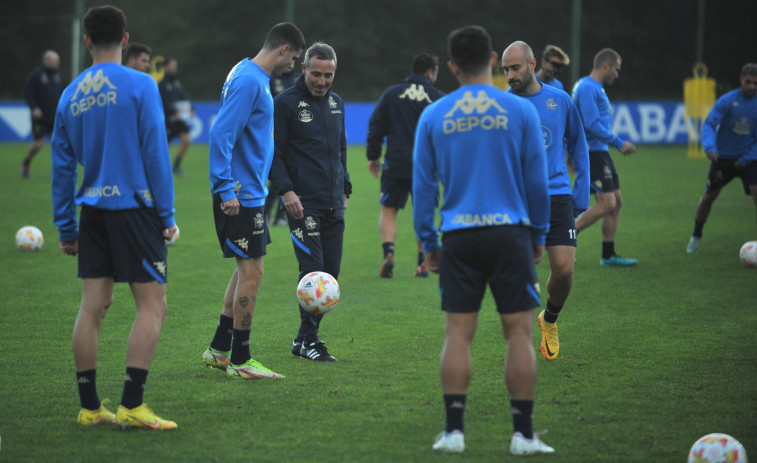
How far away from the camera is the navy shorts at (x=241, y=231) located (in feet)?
18.5

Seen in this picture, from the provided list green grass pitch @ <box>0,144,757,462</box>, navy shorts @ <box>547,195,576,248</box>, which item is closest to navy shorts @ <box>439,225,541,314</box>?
green grass pitch @ <box>0,144,757,462</box>

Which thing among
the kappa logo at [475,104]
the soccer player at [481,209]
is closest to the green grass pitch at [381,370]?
the soccer player at [481,209]

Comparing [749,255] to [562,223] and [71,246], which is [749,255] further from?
[71,246]

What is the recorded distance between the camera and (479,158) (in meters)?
4.23

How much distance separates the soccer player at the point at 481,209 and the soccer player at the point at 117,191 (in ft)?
4.59

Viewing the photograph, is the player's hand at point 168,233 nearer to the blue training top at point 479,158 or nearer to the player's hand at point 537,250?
the blue training top at point 479,158

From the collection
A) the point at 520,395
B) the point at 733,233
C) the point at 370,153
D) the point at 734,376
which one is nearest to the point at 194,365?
the point at 520,395

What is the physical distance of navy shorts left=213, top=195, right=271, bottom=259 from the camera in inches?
222

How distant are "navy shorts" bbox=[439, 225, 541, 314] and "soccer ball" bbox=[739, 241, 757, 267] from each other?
6429 mm

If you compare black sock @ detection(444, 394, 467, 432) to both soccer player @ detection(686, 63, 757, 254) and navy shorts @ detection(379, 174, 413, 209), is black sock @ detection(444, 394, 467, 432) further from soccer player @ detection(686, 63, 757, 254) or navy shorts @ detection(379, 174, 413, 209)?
soccer player @ detection(686, 63, 757, 254)

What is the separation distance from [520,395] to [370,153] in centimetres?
594

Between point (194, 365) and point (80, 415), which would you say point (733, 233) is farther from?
point (80, 415)

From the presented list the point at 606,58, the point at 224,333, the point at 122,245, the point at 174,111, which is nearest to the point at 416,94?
the point at 606,58

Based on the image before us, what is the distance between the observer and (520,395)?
168 inches
